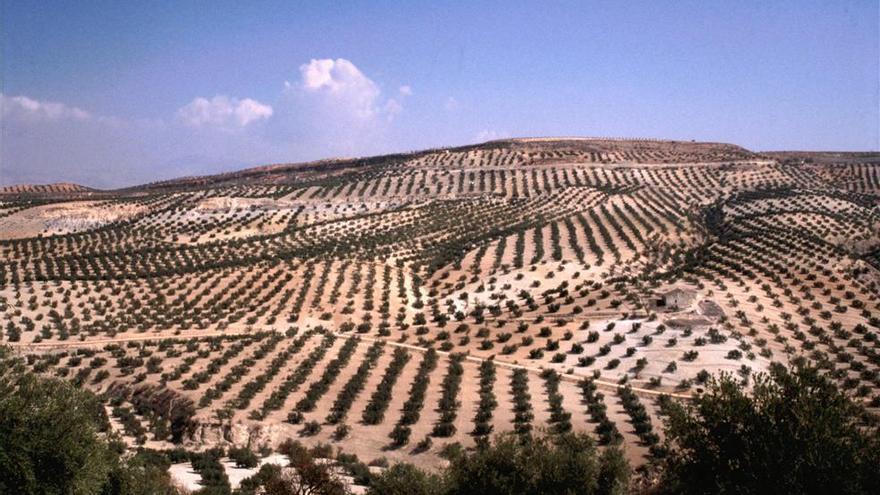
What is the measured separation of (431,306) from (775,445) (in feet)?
101

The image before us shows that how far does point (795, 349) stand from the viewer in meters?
29.5

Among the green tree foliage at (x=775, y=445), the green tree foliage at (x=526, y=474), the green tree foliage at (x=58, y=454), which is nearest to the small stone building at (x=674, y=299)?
the green tree foliage at (x=775, y=445)

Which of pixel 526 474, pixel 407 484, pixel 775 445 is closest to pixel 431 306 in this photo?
pixel 407 484

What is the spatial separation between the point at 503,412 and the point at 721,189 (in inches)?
3104

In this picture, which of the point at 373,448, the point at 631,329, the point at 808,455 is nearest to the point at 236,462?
the point at 373,448

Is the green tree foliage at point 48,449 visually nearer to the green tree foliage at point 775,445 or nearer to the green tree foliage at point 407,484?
the green tree foliage at point 407,484

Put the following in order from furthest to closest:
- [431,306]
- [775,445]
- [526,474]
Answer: [431,306] < [526,474] < [775,445]

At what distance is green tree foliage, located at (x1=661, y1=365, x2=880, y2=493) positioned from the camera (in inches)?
477

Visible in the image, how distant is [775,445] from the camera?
41.8ft

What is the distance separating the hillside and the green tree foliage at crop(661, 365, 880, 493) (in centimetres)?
601

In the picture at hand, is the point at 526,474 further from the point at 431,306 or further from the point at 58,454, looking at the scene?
the point at 431,306

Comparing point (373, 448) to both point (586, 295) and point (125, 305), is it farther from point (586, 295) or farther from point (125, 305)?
point (125, 305)

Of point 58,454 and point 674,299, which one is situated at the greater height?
point 58,454

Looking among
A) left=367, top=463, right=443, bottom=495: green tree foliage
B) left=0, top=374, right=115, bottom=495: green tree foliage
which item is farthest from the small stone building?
left=0, top=374, right=115, bottom=495: green tree foliage
